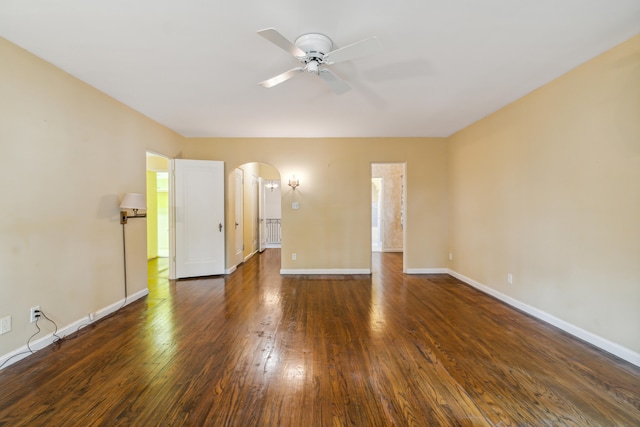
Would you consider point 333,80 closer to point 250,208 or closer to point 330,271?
point 330,271

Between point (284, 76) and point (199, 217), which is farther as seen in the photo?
point (199, 217)

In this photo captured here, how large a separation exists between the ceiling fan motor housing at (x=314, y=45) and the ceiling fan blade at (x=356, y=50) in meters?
0.10

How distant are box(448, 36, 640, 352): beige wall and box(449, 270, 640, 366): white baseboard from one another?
45mm

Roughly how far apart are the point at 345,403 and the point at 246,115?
383 cm

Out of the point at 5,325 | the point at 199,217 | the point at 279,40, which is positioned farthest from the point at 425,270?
the point at 5,325

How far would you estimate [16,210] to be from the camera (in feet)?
7.48

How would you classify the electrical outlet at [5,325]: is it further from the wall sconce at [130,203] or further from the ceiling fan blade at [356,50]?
the ceiling fan blade at [356,50]

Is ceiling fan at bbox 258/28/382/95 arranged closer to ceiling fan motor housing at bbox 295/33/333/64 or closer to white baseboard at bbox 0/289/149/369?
ceiling fan motor housing at bbox 295/33/333/64

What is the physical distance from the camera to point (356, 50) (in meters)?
2.01

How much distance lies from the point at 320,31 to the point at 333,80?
458 mm

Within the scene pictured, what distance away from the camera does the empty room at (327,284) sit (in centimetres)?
187

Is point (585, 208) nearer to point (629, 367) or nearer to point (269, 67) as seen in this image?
point (629, 367)

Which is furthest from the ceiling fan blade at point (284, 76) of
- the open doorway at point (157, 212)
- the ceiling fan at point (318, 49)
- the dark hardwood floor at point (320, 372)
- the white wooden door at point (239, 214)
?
the open doorway at point (157, 212)

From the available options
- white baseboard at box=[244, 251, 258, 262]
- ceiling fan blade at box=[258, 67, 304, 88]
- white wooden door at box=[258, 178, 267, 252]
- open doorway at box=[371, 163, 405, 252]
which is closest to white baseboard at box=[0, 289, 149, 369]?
white baseboard at box=[244, 251, 258, 262]
